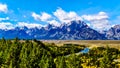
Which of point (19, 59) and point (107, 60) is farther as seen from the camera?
point (19, 59)

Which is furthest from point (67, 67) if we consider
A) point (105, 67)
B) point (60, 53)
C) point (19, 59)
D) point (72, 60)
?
point (60, 53)

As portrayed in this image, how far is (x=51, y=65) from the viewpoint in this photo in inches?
3797

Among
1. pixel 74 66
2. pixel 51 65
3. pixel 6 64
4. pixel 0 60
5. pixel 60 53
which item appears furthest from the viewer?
pixel 60 53

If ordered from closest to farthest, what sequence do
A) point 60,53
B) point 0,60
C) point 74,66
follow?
point 74,66 → point 0,60 → point 60,53

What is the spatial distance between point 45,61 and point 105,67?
22.0m

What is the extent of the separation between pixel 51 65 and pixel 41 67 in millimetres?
4493

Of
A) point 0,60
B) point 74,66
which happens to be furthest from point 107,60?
point 0,60

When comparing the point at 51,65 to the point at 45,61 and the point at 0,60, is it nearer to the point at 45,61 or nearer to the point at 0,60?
the point at 45,61

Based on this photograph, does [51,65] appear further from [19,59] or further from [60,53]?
[60,53]

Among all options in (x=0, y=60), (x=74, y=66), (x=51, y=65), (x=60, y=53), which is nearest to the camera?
(x=74, y=66)

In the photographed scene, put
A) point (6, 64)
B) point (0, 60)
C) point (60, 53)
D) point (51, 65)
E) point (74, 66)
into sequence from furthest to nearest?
point (60, 53) → point (0, 60) → point (6, 64) → point (51, 65) → point (74, 66)

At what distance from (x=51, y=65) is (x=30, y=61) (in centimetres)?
798

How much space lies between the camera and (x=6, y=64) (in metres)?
106

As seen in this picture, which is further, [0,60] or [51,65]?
[0,60]
